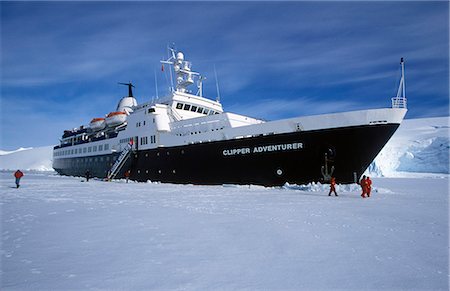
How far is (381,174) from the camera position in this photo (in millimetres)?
41562

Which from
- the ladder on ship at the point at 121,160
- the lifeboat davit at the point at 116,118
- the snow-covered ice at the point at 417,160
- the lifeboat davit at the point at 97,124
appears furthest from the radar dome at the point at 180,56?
the snow-covered ice at the point at 417,160

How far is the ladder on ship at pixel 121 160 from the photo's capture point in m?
23.7

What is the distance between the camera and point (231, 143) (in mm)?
16766

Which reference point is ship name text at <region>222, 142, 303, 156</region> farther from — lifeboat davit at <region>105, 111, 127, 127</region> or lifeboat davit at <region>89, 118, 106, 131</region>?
lifeboat davit at <region>89, 118, 106, 131</region>

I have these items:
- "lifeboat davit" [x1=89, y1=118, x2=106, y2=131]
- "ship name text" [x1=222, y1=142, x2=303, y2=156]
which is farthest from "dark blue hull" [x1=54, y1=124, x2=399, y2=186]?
"lifeboat davit" [x1=89, y1=118, x2=106, y2=131]

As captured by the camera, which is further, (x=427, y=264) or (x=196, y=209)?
(x=196, y=209)

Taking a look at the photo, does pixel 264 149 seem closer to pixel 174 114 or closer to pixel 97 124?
pixel 174 114

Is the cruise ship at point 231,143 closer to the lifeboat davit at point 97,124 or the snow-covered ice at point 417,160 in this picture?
the lifeboat davit at point 97,124

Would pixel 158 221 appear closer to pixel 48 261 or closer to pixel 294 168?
pixel 48 261

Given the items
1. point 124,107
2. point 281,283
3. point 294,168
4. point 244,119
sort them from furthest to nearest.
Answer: point 124,107 → point 244,119 → point 294,168 → point 281,283

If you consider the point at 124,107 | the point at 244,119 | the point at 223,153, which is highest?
the point at 124,107

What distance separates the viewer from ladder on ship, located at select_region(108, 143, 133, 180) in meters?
23.7

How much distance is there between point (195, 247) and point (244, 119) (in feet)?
49.2

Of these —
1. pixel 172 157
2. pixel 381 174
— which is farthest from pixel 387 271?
pixel 381 174
